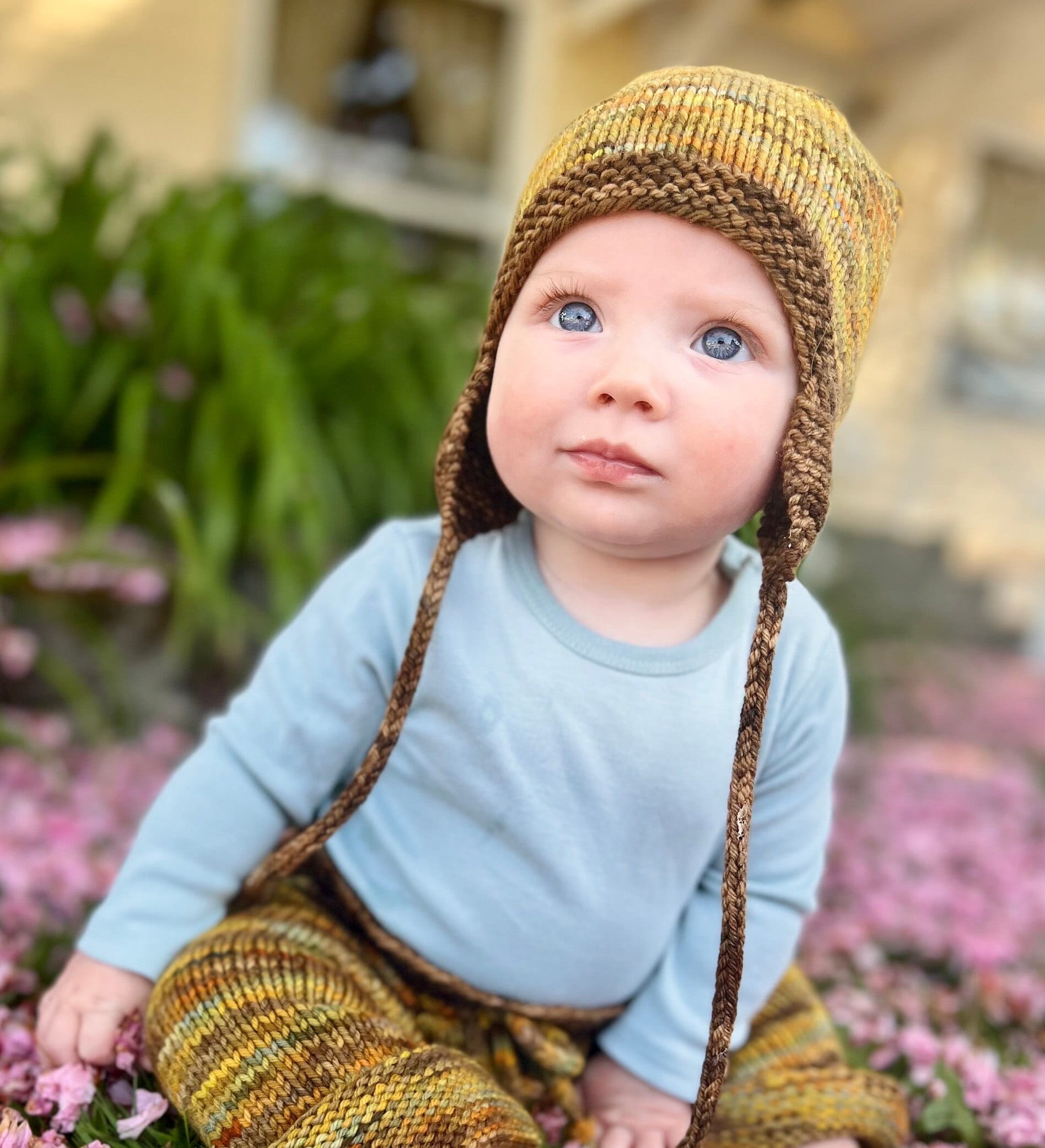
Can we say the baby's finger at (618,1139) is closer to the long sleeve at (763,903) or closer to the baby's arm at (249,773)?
the long sleeve at (763,903)

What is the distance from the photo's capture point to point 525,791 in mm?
1087

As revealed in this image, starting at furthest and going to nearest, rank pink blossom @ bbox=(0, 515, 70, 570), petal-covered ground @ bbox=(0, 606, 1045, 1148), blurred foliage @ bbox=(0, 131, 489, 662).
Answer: blurred foliage @ bbox=(0, 131, 489, 662), pink blossom @ bbox=(0, 515, 70, 570), petal-covered ground @ bbox=(0, 606, 1045, 1148)

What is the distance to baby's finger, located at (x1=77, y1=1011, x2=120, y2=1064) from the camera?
A: 1.09m

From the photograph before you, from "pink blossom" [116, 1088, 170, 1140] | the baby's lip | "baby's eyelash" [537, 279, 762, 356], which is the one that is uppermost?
"baby's eyelash" [537, 279, 762, 356]

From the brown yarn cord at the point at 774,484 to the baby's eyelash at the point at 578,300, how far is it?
1.4 inches

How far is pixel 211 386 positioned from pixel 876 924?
194 cm

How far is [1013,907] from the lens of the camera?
87.7 inches

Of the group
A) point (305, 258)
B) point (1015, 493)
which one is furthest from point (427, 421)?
point (1015, 493)

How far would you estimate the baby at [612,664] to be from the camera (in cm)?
94

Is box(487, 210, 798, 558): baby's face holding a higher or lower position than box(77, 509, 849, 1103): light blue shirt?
higher

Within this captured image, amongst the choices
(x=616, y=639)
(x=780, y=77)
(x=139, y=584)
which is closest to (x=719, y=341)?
(x=616, y=639)

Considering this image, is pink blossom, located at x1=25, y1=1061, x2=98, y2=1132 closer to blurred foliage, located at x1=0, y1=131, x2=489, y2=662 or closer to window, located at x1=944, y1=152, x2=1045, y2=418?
blurred foliage, located at x1=0, y1=131, x2=489, y2=662

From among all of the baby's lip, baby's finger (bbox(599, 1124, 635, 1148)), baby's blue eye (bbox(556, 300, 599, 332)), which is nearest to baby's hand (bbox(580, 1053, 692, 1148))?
baby's finger (bbox(599, 1124, 635, 1148))

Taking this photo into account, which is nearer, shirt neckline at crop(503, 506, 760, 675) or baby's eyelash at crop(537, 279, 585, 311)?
baby's eyelash at crop(537, 279, 585, 311)
